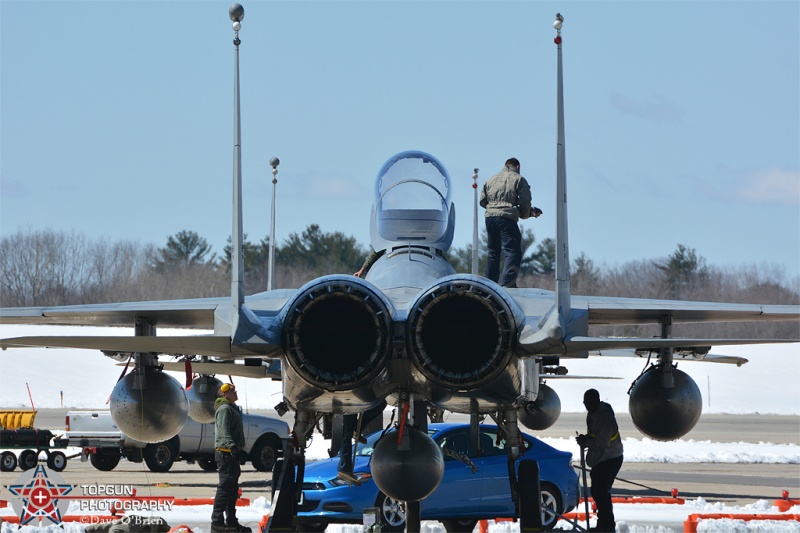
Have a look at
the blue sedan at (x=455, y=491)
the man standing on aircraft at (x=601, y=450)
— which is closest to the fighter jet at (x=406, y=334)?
the man standing on aircraft at (x=601, y=450)

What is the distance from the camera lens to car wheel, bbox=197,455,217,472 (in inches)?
877

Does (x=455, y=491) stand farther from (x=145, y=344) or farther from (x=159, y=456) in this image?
(x=159, y=456)

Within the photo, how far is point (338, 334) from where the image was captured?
8945 millimetres

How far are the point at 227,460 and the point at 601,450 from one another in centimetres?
406

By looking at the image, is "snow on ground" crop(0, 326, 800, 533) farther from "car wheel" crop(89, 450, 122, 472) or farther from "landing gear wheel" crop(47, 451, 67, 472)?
"landing gear wheel" crop(47, 451, 67, 472)

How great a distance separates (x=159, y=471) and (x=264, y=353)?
13.4 meters

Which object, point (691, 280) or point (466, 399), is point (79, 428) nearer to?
point (466, 399)

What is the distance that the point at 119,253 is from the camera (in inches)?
3253

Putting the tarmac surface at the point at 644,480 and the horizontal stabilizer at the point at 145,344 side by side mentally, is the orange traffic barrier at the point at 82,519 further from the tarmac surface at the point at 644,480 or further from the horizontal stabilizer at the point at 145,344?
the tarmac surface at the point at 644,480

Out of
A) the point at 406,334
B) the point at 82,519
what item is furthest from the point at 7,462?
the point at 406,334

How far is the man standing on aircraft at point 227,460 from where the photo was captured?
40.7 feet

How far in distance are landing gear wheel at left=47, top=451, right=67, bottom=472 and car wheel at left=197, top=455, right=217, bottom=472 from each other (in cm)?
258

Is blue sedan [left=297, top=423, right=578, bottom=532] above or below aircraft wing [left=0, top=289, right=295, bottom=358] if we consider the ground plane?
below

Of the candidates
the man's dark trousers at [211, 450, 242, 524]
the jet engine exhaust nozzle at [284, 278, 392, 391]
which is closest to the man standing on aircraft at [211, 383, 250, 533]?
the man's dark trousers at [211, 450, 242, 524]
